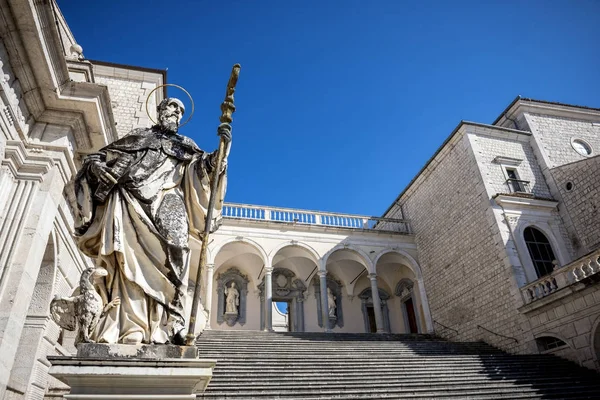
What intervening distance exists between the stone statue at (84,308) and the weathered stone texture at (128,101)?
30.5 ft

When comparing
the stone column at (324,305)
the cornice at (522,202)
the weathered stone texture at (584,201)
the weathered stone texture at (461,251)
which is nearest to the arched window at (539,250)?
the cornice at (522,202)

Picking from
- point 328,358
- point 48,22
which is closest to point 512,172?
point 328,358

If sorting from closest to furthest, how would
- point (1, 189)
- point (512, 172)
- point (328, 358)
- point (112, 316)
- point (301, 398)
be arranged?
point (112, 316) → point (1, 189) → point (301, 398) → point (328, 358) → point (512, 172)

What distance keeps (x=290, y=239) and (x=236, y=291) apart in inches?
154

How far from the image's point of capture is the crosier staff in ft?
7.12

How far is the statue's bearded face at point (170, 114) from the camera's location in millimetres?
2865

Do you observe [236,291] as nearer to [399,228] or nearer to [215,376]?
[399,228]

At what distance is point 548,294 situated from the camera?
10.5 m

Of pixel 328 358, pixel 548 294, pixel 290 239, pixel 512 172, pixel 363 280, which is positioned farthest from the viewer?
pixel 363 280

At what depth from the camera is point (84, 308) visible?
2.00m

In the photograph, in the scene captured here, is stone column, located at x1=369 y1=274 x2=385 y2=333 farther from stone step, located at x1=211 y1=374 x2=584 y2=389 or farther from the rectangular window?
stone step, located at x1=211 y1=374 x2=584 y2=389

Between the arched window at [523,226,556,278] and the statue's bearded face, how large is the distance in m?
13.4

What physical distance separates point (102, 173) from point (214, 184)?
704 mm

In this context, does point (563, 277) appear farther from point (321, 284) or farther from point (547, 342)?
point (321, 284)
